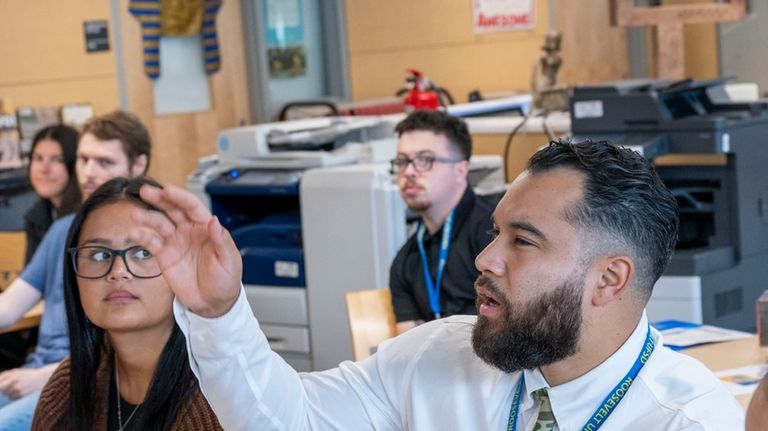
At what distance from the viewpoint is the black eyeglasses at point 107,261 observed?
2.20 m

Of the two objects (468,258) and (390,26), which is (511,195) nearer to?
(468,258)

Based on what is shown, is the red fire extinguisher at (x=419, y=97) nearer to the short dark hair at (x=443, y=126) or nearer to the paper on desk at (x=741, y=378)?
the short dark hair at (x=443, y=126)

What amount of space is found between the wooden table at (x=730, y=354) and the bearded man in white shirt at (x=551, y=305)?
1110mm

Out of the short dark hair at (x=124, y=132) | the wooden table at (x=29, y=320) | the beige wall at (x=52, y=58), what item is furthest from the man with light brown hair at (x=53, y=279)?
the beige wall at (x=52, y=58)

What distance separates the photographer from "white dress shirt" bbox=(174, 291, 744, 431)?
56.6 inches

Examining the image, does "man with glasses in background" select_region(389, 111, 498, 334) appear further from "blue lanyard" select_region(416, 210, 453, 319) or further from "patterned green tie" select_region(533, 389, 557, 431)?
"patterned green tie" select_region(533, 389, 557, 431)

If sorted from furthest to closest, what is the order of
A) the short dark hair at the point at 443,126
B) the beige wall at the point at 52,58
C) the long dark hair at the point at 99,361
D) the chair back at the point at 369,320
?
the beige wall at the point at 52,58 → the short dark hair at the point at 443,126 → the chair back at the point at 369,320 → the long dark hair at the point at 99,361

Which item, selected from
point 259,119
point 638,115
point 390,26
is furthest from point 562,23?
point 638,115

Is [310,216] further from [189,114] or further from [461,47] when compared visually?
[461,47]

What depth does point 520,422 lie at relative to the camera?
5.05 ft

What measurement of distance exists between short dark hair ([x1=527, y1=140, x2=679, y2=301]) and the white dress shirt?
0.10 meters

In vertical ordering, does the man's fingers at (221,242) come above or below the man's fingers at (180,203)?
below

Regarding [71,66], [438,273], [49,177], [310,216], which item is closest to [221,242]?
[438,273]

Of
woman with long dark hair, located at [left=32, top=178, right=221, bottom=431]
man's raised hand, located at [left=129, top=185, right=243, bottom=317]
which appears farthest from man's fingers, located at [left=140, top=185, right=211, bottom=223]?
woman with long dark hair, located at [left=32, top=178, right=221, bottom=431]
